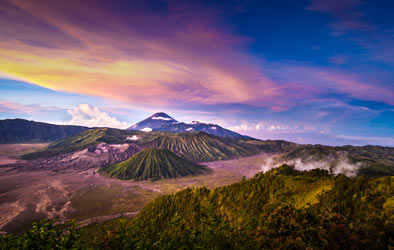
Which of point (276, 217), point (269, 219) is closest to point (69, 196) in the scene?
point (269, 219)

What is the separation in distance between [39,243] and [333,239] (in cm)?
2512

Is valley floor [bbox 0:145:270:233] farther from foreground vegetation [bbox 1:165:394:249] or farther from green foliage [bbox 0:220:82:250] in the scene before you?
green foliage [bbox 0:220:82:250]

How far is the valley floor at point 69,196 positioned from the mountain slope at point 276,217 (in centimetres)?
3259

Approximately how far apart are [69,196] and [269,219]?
164 m

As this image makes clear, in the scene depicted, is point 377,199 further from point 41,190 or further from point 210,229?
point 41,190

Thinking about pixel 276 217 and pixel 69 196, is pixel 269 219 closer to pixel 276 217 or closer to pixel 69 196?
pixel 276 217

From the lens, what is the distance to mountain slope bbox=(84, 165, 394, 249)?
634 inches

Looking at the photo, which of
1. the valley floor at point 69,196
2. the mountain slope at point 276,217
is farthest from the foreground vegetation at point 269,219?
the valley floor at point 69,196

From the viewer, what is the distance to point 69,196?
458 feet

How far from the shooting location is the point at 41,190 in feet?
486

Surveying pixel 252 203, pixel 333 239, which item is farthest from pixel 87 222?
pixel 333 239

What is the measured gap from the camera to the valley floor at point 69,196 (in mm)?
104538

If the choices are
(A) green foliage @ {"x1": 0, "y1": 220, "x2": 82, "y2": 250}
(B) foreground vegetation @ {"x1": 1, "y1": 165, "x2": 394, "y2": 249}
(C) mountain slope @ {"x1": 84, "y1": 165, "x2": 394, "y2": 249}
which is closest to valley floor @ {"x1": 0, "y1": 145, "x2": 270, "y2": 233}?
(B) foreground vegetation @ {"x1": 1, "y1": 165, "x2": 394, "y2": 249}

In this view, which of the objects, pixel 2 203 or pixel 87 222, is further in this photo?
pixel 2 203
